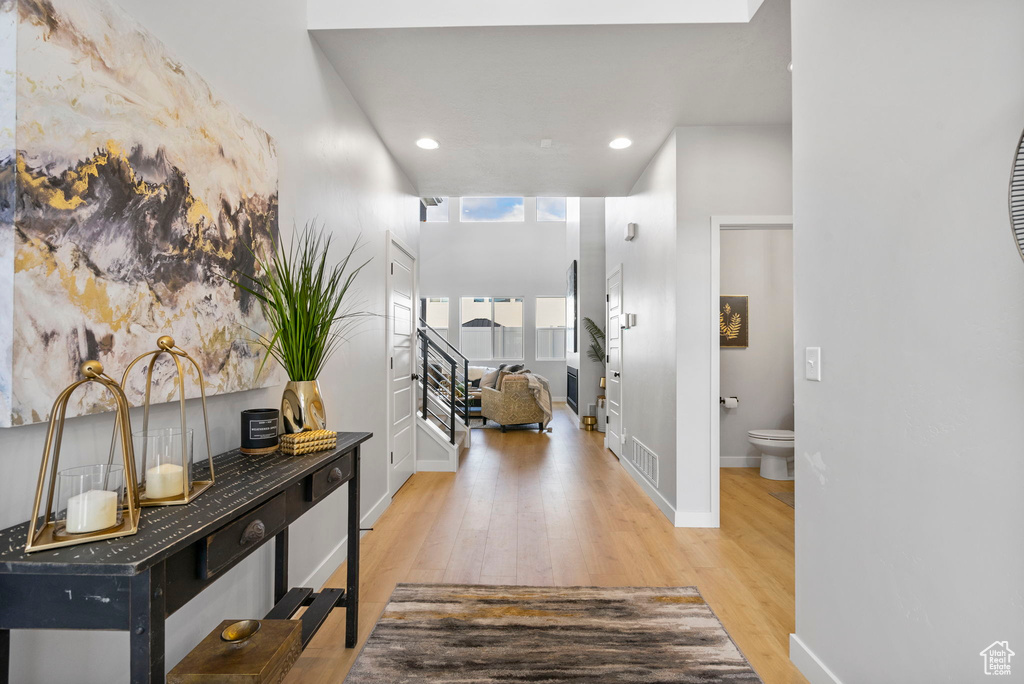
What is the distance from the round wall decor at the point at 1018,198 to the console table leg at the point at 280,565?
2.32m

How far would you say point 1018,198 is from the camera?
0.93 meters

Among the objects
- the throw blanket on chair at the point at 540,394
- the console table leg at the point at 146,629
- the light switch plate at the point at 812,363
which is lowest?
the throw blanket on chair at the point at 540,394

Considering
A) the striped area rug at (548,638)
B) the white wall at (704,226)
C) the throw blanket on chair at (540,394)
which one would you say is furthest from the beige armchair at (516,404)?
the striped area rug at (548,638)

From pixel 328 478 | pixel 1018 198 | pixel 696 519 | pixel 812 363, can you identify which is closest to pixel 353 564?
pixel 328 478

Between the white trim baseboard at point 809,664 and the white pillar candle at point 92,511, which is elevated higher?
the white pillar candle at point 92,511

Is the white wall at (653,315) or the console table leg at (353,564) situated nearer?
the console table leg at (353,564)

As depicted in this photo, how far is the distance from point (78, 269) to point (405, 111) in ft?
8.40

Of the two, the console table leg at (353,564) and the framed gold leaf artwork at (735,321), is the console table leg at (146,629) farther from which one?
the framed gold leaf artwork at (735,321)

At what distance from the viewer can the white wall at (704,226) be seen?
11.5 feet

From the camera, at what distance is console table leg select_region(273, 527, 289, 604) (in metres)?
2.10

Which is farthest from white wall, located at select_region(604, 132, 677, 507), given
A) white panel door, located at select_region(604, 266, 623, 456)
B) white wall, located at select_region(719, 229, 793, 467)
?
white wall, located at select_region(719, 229, 793, 467)

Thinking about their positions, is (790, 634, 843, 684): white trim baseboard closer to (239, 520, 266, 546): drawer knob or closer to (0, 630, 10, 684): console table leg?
(239, 520, 266, 546): drawer knob

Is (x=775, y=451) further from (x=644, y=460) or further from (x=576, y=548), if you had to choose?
(x=576, y=548)

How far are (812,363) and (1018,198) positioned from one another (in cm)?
99
